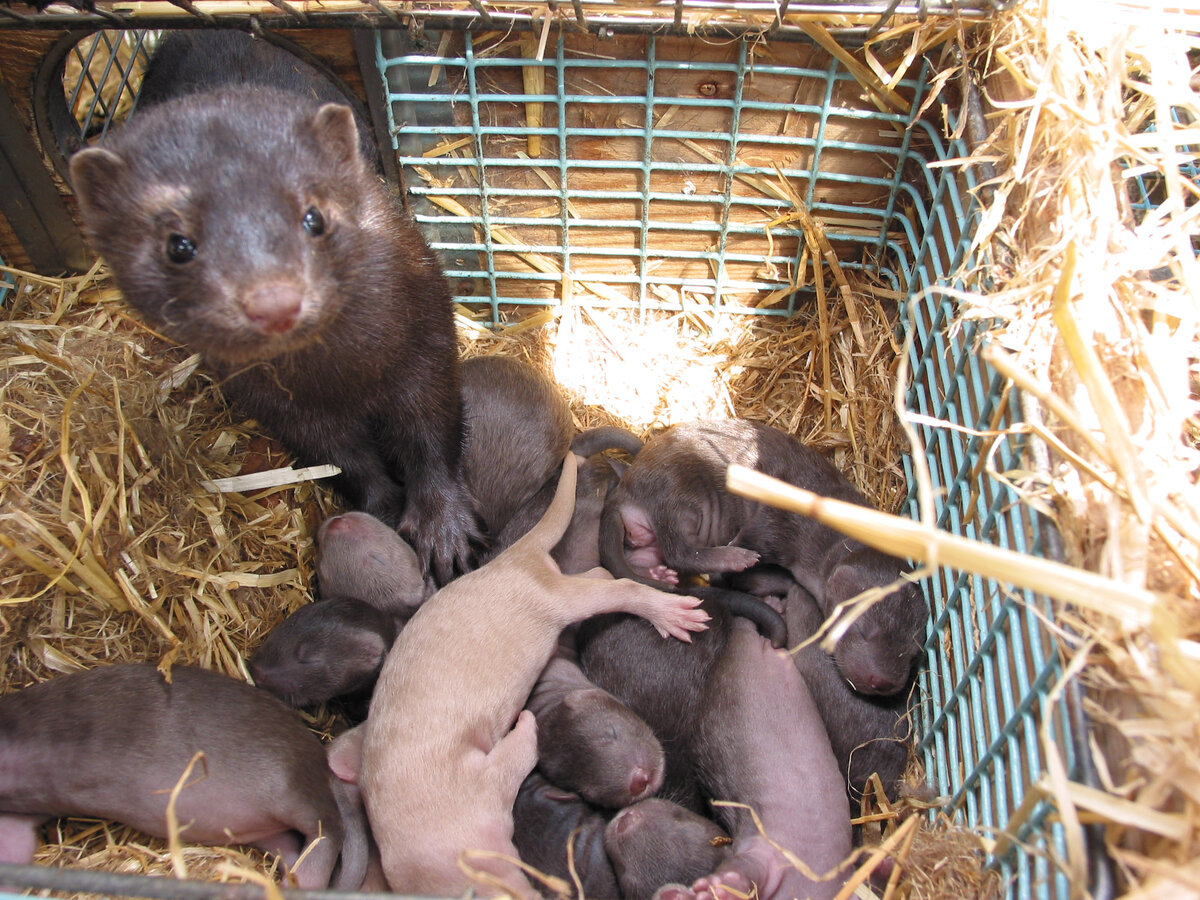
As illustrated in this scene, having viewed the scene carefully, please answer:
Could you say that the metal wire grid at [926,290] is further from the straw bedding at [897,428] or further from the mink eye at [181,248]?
the mink eye at [181,248]

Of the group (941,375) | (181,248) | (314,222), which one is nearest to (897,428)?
(941,375)

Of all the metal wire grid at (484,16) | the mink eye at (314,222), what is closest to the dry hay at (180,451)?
the metal wire grid at (484,16)

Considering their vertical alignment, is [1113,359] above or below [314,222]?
below

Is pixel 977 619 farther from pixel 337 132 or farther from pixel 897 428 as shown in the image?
pixel 337 132

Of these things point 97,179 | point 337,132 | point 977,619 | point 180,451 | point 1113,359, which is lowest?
point 977,619

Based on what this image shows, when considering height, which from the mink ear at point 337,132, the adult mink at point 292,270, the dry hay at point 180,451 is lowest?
the dry hay at point 180,451

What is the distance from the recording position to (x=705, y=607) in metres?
3.45

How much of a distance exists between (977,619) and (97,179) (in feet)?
9.68

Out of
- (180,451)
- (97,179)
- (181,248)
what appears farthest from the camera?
(180,451)

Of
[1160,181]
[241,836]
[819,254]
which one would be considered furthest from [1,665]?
[1160,181]

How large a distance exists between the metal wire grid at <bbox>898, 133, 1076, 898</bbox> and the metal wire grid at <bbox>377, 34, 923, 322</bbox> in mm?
446

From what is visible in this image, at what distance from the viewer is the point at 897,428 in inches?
147

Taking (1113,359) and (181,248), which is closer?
A: (1113,359)

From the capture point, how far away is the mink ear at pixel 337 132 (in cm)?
276
